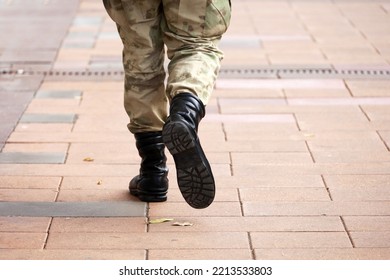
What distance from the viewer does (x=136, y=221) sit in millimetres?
4230

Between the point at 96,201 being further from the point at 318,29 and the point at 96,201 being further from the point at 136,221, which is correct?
the point at 318,29

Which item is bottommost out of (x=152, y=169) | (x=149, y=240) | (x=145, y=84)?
(x=152, y=169)

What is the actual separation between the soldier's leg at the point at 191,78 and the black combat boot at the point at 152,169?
390mm

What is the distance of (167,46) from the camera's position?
167 inches

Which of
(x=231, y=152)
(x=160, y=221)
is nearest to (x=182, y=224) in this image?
(x=160, y=221)

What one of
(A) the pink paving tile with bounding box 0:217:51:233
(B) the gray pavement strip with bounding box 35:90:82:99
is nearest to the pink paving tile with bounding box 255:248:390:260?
(A) the pink paving tile with bounding box 0:217:51:233

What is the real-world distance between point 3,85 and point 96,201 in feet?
7.86

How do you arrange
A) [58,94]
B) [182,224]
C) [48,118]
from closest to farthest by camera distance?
[182,224]
[48,118]
[58,94]

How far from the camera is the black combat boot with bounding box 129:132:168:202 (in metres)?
4.44

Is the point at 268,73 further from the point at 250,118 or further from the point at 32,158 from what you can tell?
the point at 32,158

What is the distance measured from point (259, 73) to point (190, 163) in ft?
10.7

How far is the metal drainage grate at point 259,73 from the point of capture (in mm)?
6914

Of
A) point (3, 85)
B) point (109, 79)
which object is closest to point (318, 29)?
point (109, 79)

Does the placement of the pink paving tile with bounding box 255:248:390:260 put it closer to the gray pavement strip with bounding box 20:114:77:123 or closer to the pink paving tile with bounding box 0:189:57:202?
the pink paving tile with bounding box 0:189:57:202
